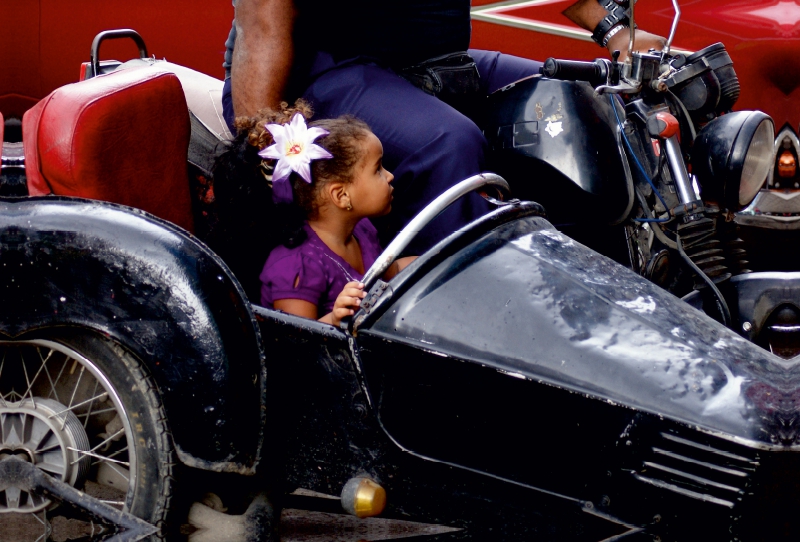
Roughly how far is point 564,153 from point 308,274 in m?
0.74

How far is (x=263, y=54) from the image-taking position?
2.34 meters

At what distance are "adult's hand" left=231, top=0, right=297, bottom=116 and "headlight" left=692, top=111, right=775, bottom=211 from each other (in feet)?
3.65

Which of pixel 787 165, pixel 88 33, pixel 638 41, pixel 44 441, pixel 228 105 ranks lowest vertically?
pixel 787 165

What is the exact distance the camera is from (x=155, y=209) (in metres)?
2.08

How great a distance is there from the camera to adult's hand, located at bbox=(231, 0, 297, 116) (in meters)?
2.33

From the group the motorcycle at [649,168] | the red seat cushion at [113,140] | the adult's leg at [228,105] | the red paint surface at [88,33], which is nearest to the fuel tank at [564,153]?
the motorcycle at [649,168]

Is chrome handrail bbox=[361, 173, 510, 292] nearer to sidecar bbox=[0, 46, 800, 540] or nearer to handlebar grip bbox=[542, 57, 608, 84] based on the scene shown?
sidecar bbox=[0, 46, 800, 540]

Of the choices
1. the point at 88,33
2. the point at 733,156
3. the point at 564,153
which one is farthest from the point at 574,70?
the point at 88,33

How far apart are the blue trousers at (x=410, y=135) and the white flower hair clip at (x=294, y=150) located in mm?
218

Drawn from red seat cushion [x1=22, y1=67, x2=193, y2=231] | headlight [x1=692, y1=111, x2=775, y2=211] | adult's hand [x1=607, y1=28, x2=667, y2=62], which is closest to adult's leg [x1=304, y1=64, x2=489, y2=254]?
red seat cushion [x1=22, y1=67, x2=193, y2=231]

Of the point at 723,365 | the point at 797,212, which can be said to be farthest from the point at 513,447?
the point at 797,212

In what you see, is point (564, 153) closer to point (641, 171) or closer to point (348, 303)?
point (641, 171)

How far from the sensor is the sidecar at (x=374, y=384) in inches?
64.2

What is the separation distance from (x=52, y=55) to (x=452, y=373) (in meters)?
3.55
